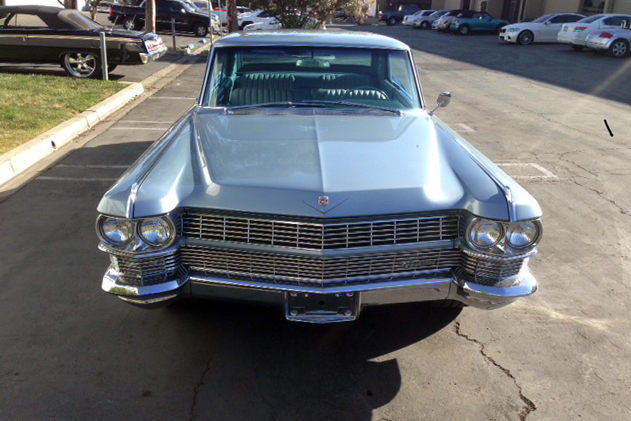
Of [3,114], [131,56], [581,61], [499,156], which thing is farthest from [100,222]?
[581,61]

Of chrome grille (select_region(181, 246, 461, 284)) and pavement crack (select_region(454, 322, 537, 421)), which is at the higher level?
chrome grille (select_region(181, 246, 461, 284))

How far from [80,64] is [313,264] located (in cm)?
1106

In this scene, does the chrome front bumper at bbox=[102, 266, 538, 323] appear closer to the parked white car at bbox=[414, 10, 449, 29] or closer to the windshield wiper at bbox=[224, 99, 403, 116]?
the windshield wiper at bbox=[224, 99, 403, 116]

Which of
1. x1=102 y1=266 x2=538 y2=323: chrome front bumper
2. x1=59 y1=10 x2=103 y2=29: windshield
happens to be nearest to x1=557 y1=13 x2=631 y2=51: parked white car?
x1=59 y1=10 x2=103 y2=29: windshield

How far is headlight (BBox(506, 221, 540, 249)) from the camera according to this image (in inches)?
115

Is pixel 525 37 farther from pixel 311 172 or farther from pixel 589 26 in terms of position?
pixel 311 172

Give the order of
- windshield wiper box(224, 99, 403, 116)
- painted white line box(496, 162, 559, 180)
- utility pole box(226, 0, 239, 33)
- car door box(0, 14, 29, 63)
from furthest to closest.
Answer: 1. utility pole box(226, 0, 239, 33)
2. car door box(0, 14, 29, 63)
3. painted white line box(496, 162, 559, 180)
4. windshield wiper box(224, 99, 403, 116)

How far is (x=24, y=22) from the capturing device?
11.8m

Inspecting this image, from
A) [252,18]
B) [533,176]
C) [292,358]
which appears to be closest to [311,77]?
[292,358]

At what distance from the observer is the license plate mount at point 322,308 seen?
288cm

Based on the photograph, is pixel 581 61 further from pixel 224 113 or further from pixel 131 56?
pixel 224 113

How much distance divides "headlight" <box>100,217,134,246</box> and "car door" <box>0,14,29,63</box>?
10595mm

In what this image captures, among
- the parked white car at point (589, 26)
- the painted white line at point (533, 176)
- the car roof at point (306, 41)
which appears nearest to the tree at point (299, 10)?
the parked white car at point (589, 26)

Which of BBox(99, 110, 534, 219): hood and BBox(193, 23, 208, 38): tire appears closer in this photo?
BBox(99, 110, 534, 219): hood
